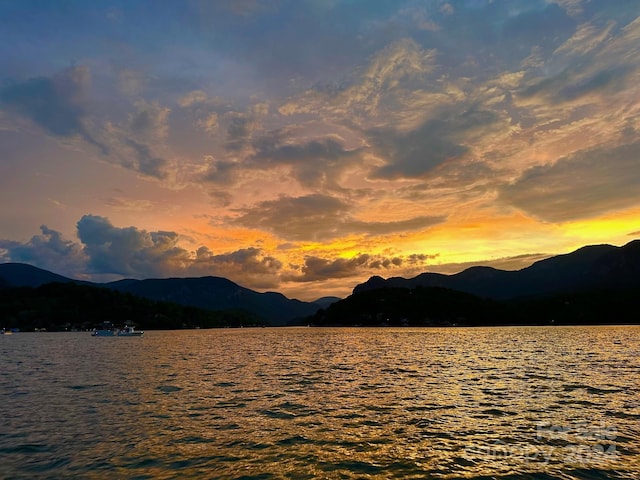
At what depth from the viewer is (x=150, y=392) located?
55.7 m

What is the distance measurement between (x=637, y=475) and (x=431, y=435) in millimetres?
13186

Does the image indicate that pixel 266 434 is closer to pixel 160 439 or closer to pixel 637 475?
pixel 160 439

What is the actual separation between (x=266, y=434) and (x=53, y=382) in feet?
169

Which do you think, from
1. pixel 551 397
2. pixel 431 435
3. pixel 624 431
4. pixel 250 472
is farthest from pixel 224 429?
pixel 551 397

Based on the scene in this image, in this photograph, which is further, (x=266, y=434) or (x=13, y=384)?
(x=13, y=384)

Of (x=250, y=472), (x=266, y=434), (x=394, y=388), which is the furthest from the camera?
(x=394, y=388)

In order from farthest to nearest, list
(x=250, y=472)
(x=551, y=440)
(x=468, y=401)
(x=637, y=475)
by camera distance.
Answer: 1. (x=468, y=401)
2. (x=551, y=440)
3. (x=250, y=472)
4. (x=637, y=475)

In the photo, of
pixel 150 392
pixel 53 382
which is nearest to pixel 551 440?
pixel 150 392

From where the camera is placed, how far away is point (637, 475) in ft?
77.8

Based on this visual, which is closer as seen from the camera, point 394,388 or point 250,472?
point 250,472

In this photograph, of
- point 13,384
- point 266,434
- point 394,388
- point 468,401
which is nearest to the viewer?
point 266,434

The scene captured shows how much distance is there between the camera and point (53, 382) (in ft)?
220

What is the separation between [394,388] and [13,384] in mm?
59087

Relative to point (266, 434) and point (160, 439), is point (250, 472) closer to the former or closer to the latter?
point (266, 434)
